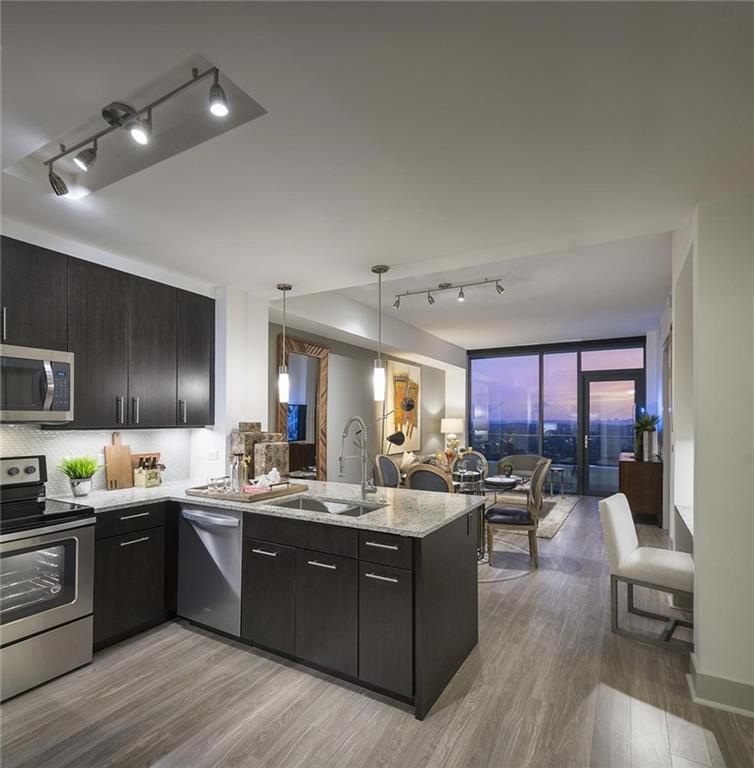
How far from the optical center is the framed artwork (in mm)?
7176

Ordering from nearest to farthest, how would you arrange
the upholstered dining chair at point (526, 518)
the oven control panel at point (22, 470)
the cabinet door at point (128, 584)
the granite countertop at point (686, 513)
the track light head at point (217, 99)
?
the track light head at point (217, 99), the oven control panel at point (22, 470), the cabinet door at point (128, 584), the granite countertop at point (686, 513), the upholstered dining chair at point (526, 518)

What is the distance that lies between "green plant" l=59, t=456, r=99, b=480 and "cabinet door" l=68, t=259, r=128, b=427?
0.86ft

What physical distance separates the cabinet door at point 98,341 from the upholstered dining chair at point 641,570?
11.0 ft

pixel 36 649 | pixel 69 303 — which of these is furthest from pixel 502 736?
pixel 69 303

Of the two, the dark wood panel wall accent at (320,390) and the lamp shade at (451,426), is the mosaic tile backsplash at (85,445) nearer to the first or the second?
the dark wood panel wall accent at (320,390)

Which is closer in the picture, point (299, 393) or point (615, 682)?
→ point (615, 682)

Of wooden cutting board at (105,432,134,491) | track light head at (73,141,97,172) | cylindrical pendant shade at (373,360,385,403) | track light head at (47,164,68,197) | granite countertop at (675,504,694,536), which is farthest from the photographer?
wooden cutting board at (105,432,134,491)

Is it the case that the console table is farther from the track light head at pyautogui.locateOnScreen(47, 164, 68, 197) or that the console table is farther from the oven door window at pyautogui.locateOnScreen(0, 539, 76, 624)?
the track light head at pyautogui.locateOnScreen(47, 164, 68, 197)

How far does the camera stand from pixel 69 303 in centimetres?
295

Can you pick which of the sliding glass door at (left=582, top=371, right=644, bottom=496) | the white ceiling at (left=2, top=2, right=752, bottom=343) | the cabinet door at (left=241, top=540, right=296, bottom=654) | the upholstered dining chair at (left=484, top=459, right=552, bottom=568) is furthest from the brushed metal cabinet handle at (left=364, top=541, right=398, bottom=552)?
the sliding glass door at (left=582, top=371, right=644, bottom=496)

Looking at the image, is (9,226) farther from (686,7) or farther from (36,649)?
(686,7)

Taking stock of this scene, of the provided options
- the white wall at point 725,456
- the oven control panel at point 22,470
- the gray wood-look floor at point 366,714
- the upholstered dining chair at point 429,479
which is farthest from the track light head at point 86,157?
the upholstered dining chair at point 429,479

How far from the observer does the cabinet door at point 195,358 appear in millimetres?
3689

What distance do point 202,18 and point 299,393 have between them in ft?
13.5
